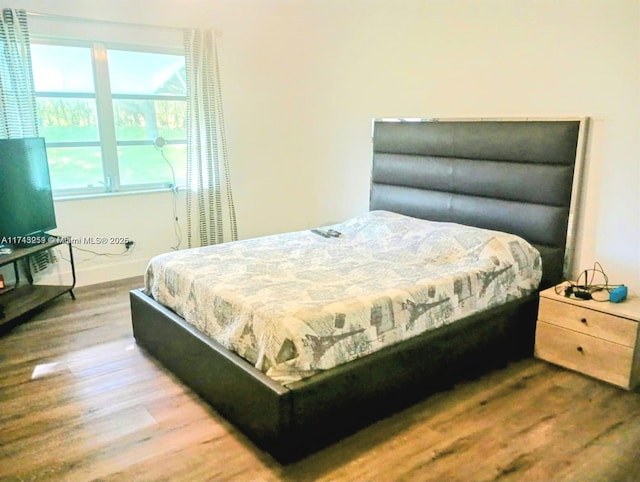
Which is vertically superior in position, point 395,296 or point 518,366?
point 395,296

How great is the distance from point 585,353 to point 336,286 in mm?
1454

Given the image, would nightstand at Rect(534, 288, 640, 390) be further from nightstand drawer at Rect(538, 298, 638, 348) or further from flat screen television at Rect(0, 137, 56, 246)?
flat screen television at Rect(0, 137, 56, 246)

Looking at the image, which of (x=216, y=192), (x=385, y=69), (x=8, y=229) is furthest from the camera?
(x=216, y=192)

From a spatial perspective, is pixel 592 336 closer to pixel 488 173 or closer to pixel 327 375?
pixel 488 173

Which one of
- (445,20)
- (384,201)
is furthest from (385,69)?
(384,201)

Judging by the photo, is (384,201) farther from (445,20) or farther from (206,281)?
(206,281)

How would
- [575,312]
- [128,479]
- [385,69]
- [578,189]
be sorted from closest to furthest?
[128,479]
[575,312]
[578,189]
[385,69]

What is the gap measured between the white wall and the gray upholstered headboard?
0.13m

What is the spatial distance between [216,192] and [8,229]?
5.99 feet

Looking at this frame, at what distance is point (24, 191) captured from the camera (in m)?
3.61

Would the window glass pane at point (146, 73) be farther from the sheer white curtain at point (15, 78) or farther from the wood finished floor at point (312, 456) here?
the wood finished floor at point (312, 456)

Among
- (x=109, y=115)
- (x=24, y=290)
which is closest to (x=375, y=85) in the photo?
(x=109, y=115)

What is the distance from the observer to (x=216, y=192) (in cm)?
482

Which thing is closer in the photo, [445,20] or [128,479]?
[128,479]
